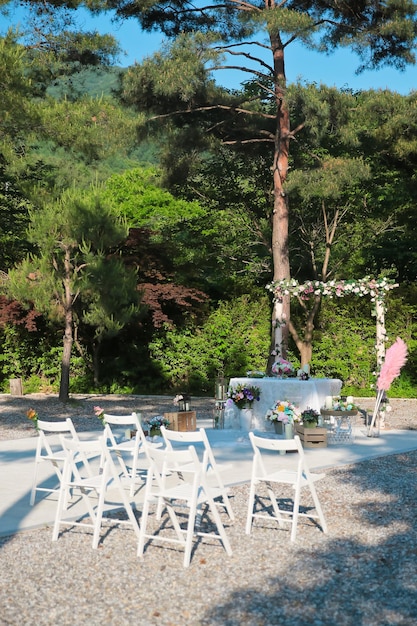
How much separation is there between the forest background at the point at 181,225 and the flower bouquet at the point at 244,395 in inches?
148

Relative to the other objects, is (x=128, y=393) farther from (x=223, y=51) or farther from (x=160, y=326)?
(x=223, y=51)

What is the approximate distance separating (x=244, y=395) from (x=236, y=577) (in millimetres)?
7039

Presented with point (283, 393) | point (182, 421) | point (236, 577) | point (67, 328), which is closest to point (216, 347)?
point (67, 328)

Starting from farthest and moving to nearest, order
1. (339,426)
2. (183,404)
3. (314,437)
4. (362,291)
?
(362,291) → (183,404) → (339,426) → (314,437)

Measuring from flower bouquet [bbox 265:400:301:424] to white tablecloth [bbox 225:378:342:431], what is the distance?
22.4 inches

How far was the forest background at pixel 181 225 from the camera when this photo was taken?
1570cm

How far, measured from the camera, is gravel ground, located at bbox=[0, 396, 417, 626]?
13.3 ft

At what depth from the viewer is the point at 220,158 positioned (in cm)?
2070

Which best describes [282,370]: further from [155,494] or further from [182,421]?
[155,494]

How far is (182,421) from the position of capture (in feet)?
36.7

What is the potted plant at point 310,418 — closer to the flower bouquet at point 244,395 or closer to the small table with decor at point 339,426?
the small table with decor at point 339,426

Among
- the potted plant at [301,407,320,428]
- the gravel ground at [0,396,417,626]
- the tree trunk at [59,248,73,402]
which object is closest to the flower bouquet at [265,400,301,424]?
the potted plant at [301,407,320,428]

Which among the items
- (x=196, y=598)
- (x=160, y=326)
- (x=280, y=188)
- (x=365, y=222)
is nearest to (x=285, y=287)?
(x=280, y=188)

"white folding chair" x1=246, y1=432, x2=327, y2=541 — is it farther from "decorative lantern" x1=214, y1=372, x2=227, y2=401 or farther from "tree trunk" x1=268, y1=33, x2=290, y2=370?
"tree trunk" x1=268, y1=33, x2=290, y2=370
